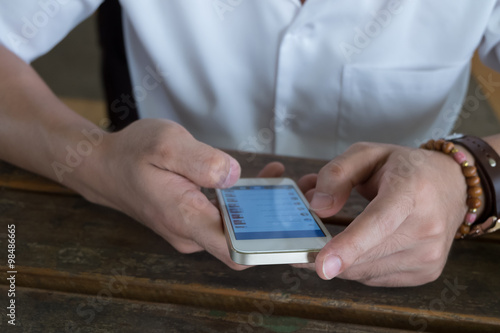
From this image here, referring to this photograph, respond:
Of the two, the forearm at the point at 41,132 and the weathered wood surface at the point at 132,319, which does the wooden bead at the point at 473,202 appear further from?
the forearm at the point at 41,132

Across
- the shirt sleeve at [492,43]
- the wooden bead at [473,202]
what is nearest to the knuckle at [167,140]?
the wooden bead at [473,202]

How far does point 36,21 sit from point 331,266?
1.86 feet

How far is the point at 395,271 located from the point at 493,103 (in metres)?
2.20

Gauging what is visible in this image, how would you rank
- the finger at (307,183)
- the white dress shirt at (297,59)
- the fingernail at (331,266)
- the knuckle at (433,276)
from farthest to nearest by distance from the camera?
the white dress shirt at (297,59)
the finger at (307,183)
the knuckle at (433,276)
the fingernail at (331,266)

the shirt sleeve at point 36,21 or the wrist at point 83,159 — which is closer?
the wrist at point 83,159

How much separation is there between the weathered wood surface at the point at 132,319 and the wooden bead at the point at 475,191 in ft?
0.58

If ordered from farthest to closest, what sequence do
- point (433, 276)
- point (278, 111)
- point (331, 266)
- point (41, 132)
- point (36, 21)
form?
point (278, 111)
point (36, 21)
point (41, 132)
point (433, 276)
point (331, 266)

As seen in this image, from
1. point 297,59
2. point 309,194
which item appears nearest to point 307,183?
point 309,194

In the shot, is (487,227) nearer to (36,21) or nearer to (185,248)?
(185,248)

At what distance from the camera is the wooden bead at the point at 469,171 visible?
521 mm

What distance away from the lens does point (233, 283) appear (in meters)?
0.48

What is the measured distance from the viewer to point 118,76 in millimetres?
1086

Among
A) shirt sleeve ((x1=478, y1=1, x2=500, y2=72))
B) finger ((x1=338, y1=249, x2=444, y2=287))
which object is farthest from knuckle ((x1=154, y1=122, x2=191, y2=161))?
shirt sleeve ((x1=478, y1=1, x2=500, y2=72))

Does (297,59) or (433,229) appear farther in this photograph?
(297,59)
